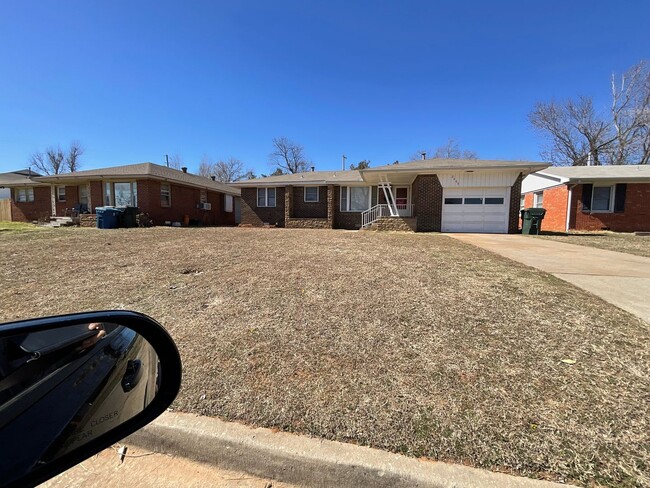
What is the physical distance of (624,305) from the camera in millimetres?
3918

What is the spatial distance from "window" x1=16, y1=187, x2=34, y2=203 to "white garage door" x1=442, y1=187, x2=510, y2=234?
2978 centimetres

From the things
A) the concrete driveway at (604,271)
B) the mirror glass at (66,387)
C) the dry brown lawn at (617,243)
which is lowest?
the concrete driveway at (604,271)

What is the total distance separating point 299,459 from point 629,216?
23.3 metres

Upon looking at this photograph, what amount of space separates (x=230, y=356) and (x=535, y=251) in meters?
8.55

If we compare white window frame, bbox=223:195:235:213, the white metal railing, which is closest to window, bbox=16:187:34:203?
white window frame, bbox=223:195:235:213

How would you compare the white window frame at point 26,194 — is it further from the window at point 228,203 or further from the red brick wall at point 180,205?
the window at point 228,203

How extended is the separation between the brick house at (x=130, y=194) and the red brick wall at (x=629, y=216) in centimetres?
2374

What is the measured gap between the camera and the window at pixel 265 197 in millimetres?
21078

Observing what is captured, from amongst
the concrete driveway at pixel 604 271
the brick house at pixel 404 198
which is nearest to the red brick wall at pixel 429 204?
the brick house at pixel 404 198

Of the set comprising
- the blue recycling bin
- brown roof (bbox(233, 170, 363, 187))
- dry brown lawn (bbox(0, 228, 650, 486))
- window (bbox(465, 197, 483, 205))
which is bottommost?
dry brown lawn (bbox(0, 228, 650, 486))

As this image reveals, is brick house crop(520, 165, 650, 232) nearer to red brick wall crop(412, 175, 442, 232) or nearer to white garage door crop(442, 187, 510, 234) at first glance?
white garage door crop(442, 187, 510, 234)

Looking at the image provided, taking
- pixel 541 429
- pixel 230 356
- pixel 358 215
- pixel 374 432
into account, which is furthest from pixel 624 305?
pixel 358 215

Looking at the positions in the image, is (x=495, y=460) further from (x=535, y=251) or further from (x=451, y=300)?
(x=535, y=251)

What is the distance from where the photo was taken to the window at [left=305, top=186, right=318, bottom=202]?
20327 mm
